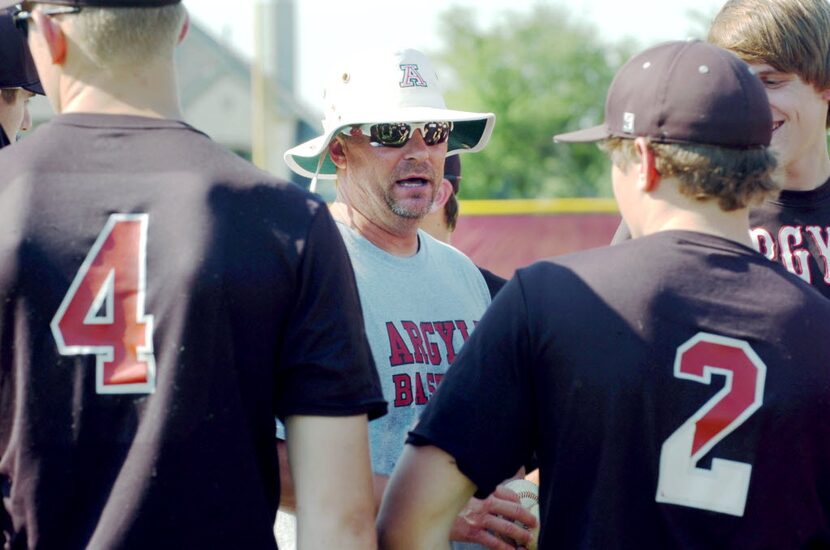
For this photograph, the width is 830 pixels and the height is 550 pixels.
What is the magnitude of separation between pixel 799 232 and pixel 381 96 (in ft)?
4.64

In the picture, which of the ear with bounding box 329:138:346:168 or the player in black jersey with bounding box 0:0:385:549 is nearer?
the player in black jersey with bounding box 0:0:385:549

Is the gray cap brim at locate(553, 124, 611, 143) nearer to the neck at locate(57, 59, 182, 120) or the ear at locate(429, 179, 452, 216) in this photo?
the neck at locate(57, 59, 182, 120)

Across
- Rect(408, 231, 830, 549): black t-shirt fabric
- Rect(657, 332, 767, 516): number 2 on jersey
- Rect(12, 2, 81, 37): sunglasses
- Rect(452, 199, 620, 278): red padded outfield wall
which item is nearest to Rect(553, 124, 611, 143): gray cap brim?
Rect(408, 231, 830, 549): black t-shirt fabric

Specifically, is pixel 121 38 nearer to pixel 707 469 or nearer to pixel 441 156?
pixel 707 469

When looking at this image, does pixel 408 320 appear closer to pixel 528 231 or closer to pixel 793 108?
pixel 793 108

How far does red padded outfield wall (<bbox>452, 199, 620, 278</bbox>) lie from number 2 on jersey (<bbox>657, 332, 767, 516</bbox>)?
10782 mm

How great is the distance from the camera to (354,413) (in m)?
2.51

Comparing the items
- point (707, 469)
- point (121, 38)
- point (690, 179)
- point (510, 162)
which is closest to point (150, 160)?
point (121, 38)

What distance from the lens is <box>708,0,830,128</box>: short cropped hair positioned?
12.1 ft

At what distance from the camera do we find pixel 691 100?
2.66m

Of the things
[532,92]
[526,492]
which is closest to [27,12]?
[526,492]

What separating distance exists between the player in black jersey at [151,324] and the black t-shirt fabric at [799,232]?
173 cm

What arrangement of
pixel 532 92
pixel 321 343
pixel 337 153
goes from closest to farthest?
pixel 321 343, pixel 337 153, pixel 532 92

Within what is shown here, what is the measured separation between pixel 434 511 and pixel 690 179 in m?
0.92
